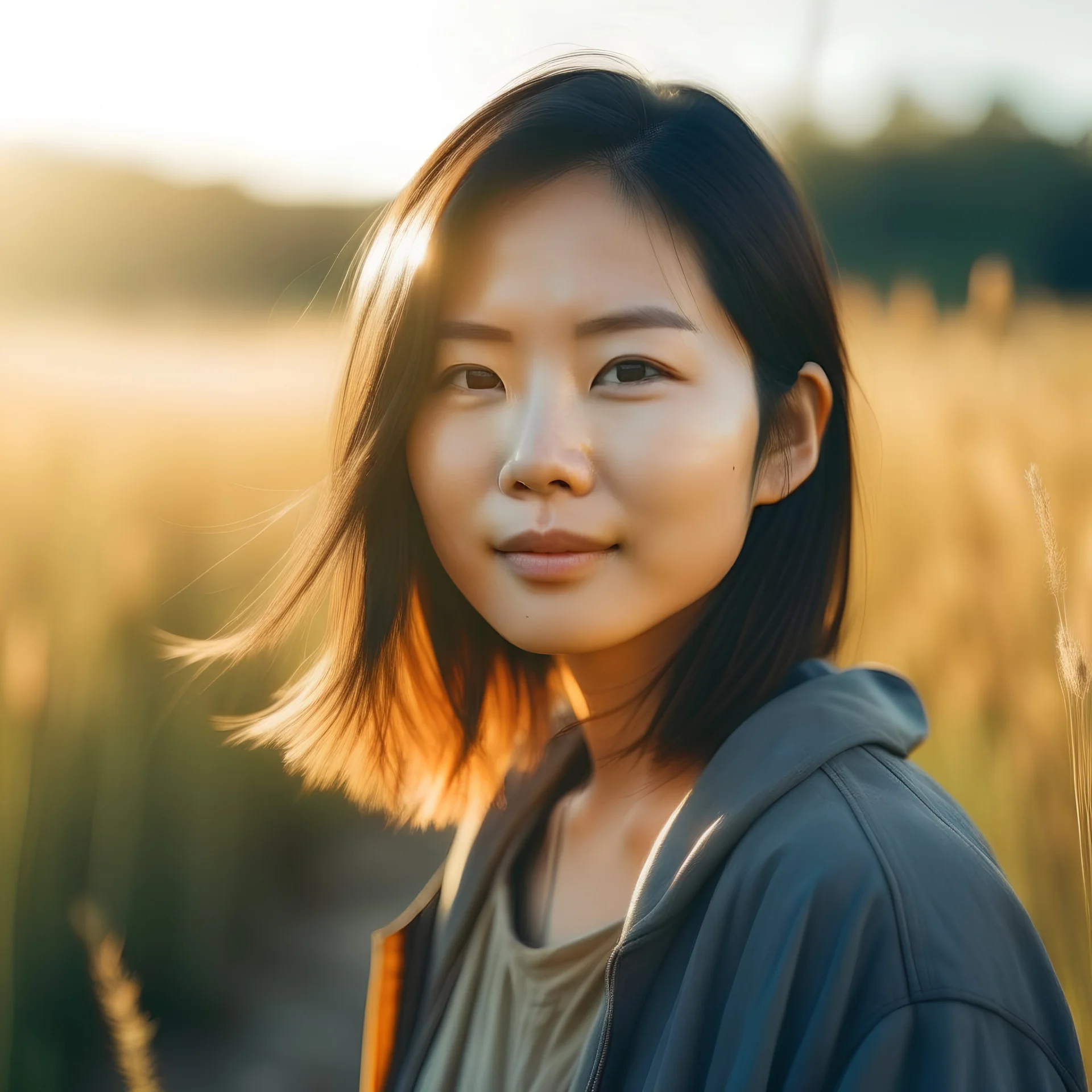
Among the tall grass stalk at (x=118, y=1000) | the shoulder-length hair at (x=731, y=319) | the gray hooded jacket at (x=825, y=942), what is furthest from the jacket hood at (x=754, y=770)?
the tall grass stalk at (x=118, y=1000)

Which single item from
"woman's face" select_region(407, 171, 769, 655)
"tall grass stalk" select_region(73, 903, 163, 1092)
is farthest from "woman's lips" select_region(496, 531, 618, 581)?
"tall grass stalk" select_region(73, 903, 163, 1092)

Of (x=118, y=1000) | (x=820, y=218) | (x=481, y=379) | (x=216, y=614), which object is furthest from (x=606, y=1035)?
(x=820, y=218)

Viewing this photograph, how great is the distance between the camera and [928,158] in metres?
8.91

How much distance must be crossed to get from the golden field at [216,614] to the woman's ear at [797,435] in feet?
1.43

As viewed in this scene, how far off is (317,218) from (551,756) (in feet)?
26.3

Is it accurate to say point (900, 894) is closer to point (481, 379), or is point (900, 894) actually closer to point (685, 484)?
point (685, 484)

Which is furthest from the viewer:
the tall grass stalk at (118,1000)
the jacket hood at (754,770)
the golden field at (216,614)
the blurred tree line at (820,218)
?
the blurred tree line at (820,218)

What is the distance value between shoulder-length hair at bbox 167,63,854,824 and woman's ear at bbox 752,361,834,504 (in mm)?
11

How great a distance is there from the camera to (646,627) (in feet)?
3.34

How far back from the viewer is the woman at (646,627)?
30.3 inches

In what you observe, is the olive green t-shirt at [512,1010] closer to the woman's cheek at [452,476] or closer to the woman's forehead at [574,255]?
the woman's cheek at [452,476]

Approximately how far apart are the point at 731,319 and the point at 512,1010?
728 millimetres

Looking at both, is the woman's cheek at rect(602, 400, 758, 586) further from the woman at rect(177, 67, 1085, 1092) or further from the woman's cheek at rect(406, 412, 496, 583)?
the woman's cheek at rect(406, 412, 496, 583)

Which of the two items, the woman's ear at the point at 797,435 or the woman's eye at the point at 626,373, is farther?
the woman's ear at the point at 797,435
